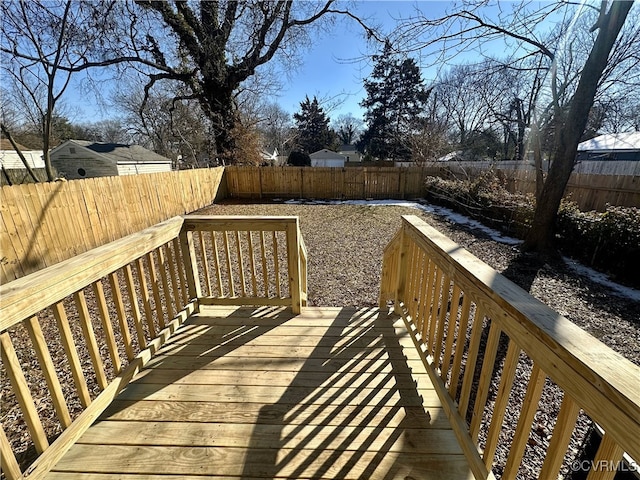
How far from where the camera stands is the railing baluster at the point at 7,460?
102 centimetres

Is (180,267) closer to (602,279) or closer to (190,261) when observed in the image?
(190,261)

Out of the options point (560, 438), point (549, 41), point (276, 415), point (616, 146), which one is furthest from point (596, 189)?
point (616, 146)

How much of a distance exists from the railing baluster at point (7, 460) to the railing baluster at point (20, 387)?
8 cm

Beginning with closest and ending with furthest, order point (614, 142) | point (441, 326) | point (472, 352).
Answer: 1. point (472, 352)
2. point (441, 326)
3. point (614, 142)

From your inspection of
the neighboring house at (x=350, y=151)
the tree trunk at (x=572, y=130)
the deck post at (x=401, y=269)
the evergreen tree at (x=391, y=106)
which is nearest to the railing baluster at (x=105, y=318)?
the deck post at (x=401, y=269)

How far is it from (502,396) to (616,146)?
18963 millimetres

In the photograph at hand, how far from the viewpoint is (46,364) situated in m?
1.26

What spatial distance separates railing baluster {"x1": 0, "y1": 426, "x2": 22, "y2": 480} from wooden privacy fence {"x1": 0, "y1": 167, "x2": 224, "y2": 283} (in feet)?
15.2

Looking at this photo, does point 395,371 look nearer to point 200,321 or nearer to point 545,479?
point 545,479

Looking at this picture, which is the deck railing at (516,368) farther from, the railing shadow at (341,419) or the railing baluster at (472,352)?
the railing shadow at (341,419)

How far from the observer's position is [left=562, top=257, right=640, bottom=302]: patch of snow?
4059 millimetres

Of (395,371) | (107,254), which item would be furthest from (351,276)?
(107,254)

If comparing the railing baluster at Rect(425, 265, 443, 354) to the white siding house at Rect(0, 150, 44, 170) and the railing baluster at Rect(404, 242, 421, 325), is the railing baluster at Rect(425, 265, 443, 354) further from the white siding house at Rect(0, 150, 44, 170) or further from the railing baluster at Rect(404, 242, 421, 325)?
the white siding house at Rect(0, 150, 44, 170)

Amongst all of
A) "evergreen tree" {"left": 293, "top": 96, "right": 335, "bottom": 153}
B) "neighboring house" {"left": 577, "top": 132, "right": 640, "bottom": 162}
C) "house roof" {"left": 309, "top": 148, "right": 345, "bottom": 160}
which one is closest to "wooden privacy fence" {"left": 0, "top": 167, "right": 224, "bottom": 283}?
"neighboring house" {"left": 577, "top": 132, "right": 640, "bottom": 162}
